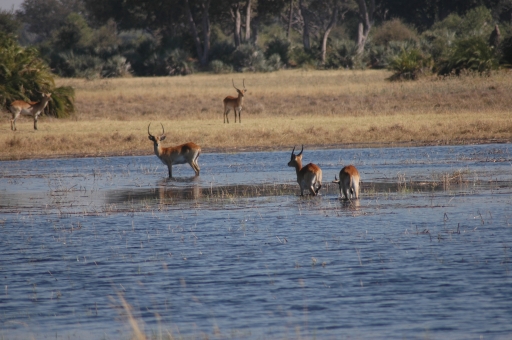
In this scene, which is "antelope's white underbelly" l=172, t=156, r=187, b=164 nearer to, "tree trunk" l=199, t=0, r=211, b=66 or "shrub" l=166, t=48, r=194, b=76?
"shrub" l=166, t=48, r=194, b=76

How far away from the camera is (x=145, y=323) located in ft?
23.6

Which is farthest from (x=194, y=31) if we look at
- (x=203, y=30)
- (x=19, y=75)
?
(x=19, y=75)

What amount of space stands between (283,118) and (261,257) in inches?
687

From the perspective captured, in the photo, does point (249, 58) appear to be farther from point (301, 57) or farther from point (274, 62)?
point (301, 57)

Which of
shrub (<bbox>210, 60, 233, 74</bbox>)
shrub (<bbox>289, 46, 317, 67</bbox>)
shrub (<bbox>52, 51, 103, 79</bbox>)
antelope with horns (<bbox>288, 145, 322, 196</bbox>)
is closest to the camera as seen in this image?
antelope with horns (<bbox>288, 145, 322, 196</bbox>)

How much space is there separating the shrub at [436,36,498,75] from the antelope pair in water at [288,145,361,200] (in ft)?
72.6

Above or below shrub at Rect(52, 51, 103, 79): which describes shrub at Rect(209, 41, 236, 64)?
above

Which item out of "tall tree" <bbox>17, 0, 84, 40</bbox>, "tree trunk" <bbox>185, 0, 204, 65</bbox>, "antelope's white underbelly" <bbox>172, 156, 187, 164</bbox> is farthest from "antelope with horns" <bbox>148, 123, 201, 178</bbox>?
"tall tree" <bbox>17, 0, 84, 40</bbox>

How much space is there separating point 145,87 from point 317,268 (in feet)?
105

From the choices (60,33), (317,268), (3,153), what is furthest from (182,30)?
(317,268)

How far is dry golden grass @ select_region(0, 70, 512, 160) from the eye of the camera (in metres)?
22.5

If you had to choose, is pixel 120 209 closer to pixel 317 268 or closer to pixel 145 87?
pixel 317 268

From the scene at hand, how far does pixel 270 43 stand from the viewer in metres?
59.7

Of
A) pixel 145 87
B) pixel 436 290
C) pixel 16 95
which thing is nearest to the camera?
pixel 436 290
